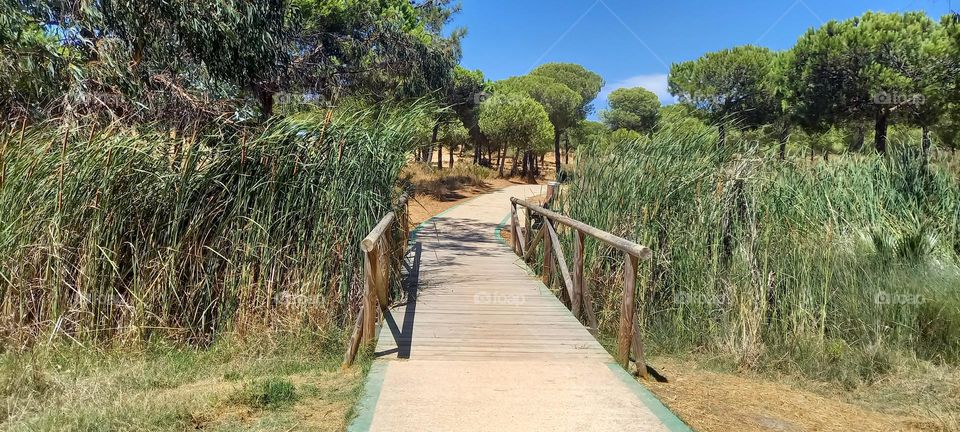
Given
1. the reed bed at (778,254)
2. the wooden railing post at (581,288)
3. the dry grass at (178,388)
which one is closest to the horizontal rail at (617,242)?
the wooden railing post at (581,288)

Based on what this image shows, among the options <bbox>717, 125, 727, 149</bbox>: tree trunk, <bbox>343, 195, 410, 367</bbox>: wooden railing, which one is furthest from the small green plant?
<bbox>717, 125, 727, 149</bbox>: tree trunk

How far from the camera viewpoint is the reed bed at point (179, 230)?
15.9 ft

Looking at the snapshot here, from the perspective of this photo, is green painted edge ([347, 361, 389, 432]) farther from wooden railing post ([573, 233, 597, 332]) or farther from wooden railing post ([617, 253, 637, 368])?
wooden railing post ([573, 233, 597, 332])

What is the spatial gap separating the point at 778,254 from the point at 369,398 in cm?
431

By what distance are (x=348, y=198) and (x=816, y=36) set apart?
66.8 feet

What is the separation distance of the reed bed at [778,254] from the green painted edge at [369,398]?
2829 mm

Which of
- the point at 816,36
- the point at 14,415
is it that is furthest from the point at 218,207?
the point at 816,36

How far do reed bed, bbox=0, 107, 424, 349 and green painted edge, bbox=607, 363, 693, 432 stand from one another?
99.6 inches

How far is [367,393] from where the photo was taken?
375 centimetres

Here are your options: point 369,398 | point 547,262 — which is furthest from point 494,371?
point 547,262

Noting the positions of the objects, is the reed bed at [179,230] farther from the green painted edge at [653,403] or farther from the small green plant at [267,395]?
the green painted edge at [653,403]

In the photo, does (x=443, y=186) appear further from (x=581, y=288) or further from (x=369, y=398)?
(x=369, y=398)

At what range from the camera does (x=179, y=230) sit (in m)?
5.16

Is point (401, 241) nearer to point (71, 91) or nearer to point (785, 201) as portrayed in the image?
point (71, 91)
